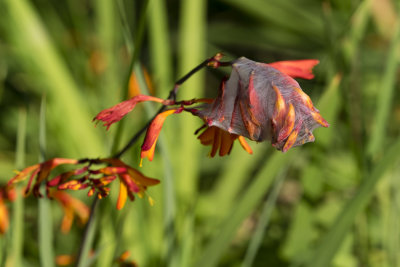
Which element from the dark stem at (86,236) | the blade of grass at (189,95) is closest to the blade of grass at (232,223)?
the dark stem at (86,236)

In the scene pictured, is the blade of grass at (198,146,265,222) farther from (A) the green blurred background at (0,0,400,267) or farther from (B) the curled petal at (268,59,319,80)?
(B) the curled petal at (268,59,319,80)

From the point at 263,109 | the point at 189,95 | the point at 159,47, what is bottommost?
the point at 189,95

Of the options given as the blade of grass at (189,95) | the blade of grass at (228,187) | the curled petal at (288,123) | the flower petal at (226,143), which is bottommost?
the blade of grass at (228,187)

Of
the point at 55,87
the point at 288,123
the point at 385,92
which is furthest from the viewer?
the point at 55,87

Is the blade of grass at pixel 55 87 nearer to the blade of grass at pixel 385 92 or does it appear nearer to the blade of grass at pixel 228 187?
the blade of grass at pixel 228 187

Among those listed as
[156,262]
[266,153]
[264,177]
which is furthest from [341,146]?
[264,177]

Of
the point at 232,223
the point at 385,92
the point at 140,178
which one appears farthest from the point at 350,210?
the point at 385,92

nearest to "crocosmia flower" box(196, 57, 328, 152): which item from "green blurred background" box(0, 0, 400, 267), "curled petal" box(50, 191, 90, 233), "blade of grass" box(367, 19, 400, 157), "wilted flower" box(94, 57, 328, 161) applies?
"wilted flower" box(94, 57, 328, 161)

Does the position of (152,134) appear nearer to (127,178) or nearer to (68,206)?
(127,178)
